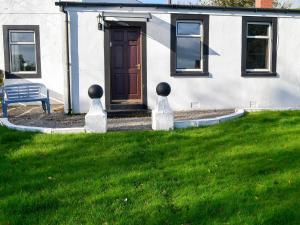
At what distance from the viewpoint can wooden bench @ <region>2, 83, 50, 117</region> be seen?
10.3m

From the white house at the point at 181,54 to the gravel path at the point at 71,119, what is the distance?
2.22 feet

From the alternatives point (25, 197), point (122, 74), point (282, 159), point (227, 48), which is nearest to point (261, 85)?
point (227, 48)

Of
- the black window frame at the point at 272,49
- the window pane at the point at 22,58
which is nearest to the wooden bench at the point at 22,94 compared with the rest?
the window pane at the point at 22,58

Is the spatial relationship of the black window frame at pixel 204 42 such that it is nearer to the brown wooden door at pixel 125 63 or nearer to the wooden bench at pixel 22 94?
the brown wooden door at pixel 125 63

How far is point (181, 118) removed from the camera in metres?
10.1

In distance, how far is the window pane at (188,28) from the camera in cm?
1177

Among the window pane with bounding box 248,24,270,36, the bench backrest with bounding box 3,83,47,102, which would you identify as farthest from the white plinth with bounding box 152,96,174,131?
the window pane with bounding box 248,24,270,36

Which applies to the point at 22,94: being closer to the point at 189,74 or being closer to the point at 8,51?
the point at 8,51

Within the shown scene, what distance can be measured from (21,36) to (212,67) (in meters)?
7.11

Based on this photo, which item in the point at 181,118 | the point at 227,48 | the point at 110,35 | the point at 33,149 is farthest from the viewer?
the point at 227,48

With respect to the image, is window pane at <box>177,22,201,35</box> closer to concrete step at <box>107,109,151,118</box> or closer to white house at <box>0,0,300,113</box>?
white house at <box>0,0,300,113</box>

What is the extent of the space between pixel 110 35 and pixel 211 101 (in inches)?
149

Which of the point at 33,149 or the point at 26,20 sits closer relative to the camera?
the point at 33,149

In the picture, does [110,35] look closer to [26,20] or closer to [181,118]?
[181,118]
